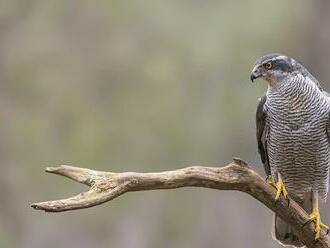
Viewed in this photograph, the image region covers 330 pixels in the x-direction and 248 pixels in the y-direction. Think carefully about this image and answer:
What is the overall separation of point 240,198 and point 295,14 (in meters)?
2.12

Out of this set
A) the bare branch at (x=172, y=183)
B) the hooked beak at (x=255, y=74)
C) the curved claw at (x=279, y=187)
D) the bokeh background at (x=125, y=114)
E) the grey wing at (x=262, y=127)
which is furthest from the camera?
the bokeh background at (x=125, y=114)

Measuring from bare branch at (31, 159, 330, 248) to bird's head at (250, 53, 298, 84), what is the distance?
0.64 meters

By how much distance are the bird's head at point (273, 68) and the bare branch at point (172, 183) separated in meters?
0.64

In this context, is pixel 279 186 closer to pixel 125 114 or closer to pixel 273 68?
pixel 273 68

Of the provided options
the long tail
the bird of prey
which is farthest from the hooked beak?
the long tail

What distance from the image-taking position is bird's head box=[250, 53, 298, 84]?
13.1 ft

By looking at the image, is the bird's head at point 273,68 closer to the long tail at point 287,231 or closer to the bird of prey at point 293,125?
the bird of prey at point 293,125

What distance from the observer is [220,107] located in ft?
30.1

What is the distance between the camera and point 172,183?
3293mm

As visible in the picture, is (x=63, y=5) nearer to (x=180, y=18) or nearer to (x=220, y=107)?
(x=180, y=18)

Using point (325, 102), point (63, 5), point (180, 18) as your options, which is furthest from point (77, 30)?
point (325, 102)

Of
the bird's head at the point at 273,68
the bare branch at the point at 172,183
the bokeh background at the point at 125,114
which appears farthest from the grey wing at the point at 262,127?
the bokeh background at the point at 125,114

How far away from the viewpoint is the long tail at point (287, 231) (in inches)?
170

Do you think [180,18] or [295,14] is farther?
[180,18]
